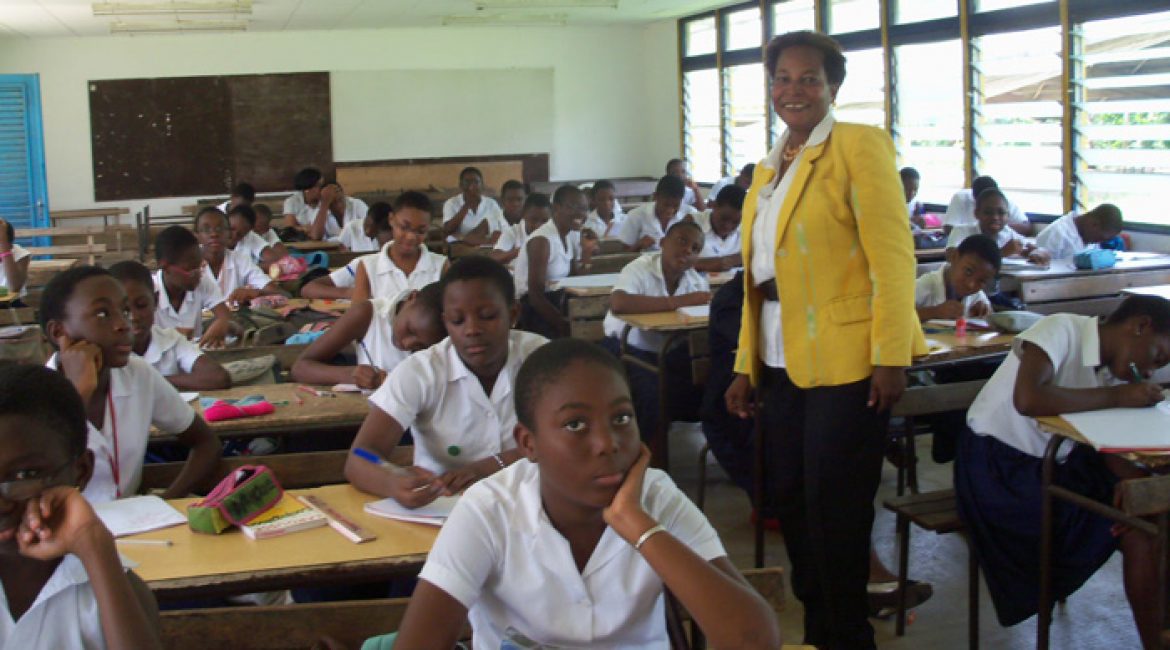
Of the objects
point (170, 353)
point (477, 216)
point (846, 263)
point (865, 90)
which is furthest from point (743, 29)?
point (846, 263)

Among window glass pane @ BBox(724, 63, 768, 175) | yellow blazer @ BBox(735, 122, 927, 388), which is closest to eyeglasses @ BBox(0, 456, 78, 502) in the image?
yellow blazer @ BBox(735, 122, 927, 388)

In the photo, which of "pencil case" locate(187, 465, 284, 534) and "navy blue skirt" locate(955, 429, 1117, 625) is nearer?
"pencil case" locate(187, 465, 284, 534)

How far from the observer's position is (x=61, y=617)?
4.96 ft

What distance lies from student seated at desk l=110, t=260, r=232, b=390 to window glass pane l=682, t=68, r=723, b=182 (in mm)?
9741

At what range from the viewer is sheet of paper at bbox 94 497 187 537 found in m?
2.09

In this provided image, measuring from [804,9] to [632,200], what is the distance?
3.25 metres

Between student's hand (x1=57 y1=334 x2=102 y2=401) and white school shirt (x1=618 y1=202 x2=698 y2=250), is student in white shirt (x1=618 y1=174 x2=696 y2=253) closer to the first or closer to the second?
white school shirt (x1=618 y1=202 x2=698 y2=250)

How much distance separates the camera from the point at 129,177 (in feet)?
41.8

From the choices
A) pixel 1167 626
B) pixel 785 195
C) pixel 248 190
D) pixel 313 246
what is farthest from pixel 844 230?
pixel 248 190

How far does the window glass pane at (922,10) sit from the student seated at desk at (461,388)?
725 centimetres

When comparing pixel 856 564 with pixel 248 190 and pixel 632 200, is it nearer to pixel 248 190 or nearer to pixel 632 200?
pixel 248 190

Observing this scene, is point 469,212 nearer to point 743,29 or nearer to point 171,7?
point 171,7

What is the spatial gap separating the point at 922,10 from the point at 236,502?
327 inches

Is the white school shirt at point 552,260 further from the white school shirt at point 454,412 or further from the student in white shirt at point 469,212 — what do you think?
the white school shirt at point 454,412
